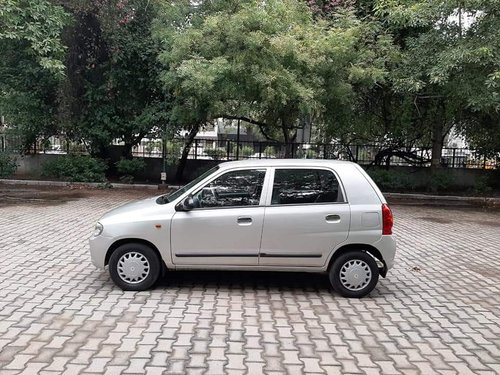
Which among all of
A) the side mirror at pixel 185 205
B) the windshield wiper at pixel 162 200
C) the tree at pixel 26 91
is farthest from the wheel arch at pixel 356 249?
the tree at pixel 26 91

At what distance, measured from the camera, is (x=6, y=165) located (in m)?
16.3

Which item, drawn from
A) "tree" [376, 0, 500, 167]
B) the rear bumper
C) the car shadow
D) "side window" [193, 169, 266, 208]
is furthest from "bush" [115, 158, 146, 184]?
the rear bumper

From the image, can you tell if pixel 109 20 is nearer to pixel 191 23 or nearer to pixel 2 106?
pixel 191 23

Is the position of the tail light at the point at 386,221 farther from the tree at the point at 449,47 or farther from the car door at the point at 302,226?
the tree at the point at 449,47

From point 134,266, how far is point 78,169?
12.1m

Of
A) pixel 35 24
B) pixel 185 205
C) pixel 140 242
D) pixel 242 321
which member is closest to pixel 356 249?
pixel 242 321

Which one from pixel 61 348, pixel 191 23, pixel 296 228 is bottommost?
pixel 61 348

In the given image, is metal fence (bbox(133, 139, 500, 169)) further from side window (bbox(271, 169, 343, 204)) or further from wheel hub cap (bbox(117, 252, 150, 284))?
wheel hub cap (bbox(117, 252, 150, 284))

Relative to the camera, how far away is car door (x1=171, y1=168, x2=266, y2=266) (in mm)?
5656

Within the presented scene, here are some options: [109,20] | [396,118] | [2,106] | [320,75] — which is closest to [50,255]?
[320,75]

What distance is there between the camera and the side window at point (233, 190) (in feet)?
19.0

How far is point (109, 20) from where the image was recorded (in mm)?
14320

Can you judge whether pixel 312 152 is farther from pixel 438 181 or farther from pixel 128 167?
pixel 128 167

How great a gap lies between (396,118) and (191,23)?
7603 mm
